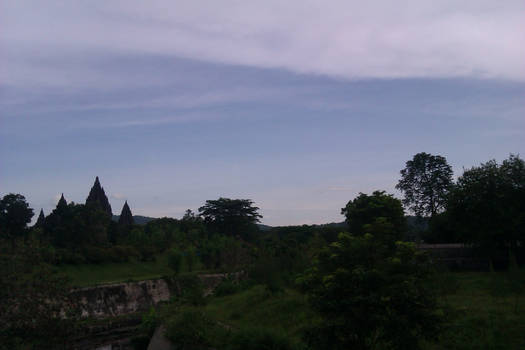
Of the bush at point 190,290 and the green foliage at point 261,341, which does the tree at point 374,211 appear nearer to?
the bush at point 190,290

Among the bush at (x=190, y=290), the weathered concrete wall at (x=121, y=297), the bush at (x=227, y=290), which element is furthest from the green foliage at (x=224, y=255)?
the bush at (x=227, y=290)

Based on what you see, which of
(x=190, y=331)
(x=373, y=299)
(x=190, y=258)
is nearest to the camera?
(x=373, y=299)

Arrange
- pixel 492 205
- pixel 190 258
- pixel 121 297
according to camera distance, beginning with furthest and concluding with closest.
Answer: pixel 190 258, pixel 121 297, pixel 492 205

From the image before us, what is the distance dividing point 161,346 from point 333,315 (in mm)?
9407

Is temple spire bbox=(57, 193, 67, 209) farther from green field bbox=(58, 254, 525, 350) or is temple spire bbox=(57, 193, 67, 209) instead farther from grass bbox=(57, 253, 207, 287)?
green field bbox=(58, 254, 525, 350)

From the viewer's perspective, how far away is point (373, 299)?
9562mm

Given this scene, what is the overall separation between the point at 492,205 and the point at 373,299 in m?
18.7

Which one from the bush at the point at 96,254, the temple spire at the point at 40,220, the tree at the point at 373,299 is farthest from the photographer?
the temple spire at the point at 40,220

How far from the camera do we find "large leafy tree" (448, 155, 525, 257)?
981 inches

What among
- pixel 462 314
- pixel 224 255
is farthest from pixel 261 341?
pixel 224 255

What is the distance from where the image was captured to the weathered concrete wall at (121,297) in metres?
30.6

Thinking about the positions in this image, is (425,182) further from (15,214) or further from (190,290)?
(15,214)

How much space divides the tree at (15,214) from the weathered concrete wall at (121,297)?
45.6ft

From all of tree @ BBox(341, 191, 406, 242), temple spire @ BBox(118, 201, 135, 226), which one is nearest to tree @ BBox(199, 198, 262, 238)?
temple spire @ BBox(118, 201, 135, 226)
